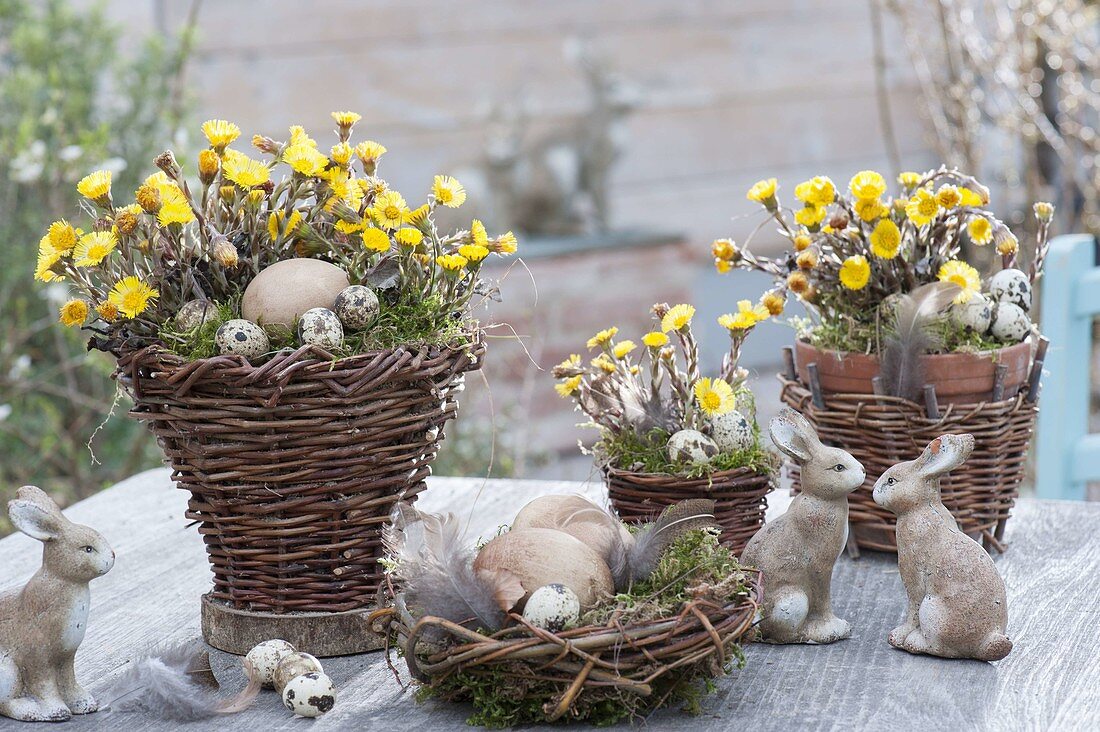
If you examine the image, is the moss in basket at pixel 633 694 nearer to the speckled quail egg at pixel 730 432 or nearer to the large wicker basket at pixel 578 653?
the large wicker basket at pixel 578 653

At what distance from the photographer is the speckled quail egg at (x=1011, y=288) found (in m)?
1.30

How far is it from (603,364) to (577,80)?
11.2ft

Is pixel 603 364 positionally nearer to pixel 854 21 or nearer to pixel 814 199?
pixel 814 199

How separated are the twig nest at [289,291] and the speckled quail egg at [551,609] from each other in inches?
12.9

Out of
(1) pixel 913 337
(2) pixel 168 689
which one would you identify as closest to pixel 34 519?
(2) pixel 168 689

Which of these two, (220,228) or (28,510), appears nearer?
(28,510)

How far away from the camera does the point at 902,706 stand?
3.16ft

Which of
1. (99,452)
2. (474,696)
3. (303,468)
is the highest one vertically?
(303,468)

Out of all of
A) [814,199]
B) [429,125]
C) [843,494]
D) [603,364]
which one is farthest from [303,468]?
[429,125]

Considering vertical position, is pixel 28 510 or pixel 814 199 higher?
pixel 814 199

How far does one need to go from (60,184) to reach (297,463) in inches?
70.4

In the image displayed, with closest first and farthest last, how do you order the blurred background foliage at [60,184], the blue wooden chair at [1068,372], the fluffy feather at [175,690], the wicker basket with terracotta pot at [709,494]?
1. the fluffy feather at [175,690]
2. the wicker basket with terracotta pot at [709,494]
3. the blue wooden chair at [1068,372]
4. the blurred background foliage at [60,184]

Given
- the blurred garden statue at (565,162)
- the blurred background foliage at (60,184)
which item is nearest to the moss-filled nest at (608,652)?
the blurred background foliage at (60,184)

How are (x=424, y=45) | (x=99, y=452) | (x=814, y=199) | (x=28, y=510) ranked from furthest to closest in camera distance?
(x=424, y=45) < (x=99, y=452) < (x=814, y=199) < (x=28, y=510)
